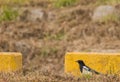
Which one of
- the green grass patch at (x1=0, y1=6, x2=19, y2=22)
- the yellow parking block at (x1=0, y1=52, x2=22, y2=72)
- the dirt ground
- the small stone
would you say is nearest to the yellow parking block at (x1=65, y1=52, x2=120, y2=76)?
the yellow parking block at (x1=0, y1=52, x2=22, y2=72)

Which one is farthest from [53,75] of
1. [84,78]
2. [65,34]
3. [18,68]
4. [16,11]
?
[16,11]

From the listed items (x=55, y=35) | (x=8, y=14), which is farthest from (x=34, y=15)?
(x=55, y=35)

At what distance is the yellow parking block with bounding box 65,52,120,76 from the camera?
9.93 metres

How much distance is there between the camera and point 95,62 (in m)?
10.1

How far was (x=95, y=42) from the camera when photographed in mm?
14453

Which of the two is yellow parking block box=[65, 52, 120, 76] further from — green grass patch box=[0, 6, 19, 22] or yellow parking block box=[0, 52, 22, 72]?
green grass patch box=[0, 6, 19, 22]

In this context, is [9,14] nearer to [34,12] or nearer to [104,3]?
[34,12]

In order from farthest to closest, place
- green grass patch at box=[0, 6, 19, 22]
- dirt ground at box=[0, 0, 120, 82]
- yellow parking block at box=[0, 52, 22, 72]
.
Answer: green grass patch at box=[0, 6, 19, 22] < dirt ground at box=[0, 0, 120, 82] < yellow parking block at box=[0, 52, 22, 72]

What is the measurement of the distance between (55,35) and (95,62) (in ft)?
16.4

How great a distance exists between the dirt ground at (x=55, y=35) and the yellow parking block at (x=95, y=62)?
284 cm

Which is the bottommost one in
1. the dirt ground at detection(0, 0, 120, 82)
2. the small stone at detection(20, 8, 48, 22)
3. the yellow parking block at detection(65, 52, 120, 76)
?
the dirt ground at detection(0, 0, 120, 82)

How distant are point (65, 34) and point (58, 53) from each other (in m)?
1.00

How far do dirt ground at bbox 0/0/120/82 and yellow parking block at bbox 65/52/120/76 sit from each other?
2837mm

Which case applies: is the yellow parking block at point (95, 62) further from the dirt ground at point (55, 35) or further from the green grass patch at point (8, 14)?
the green grass patch at point (8, 14)
